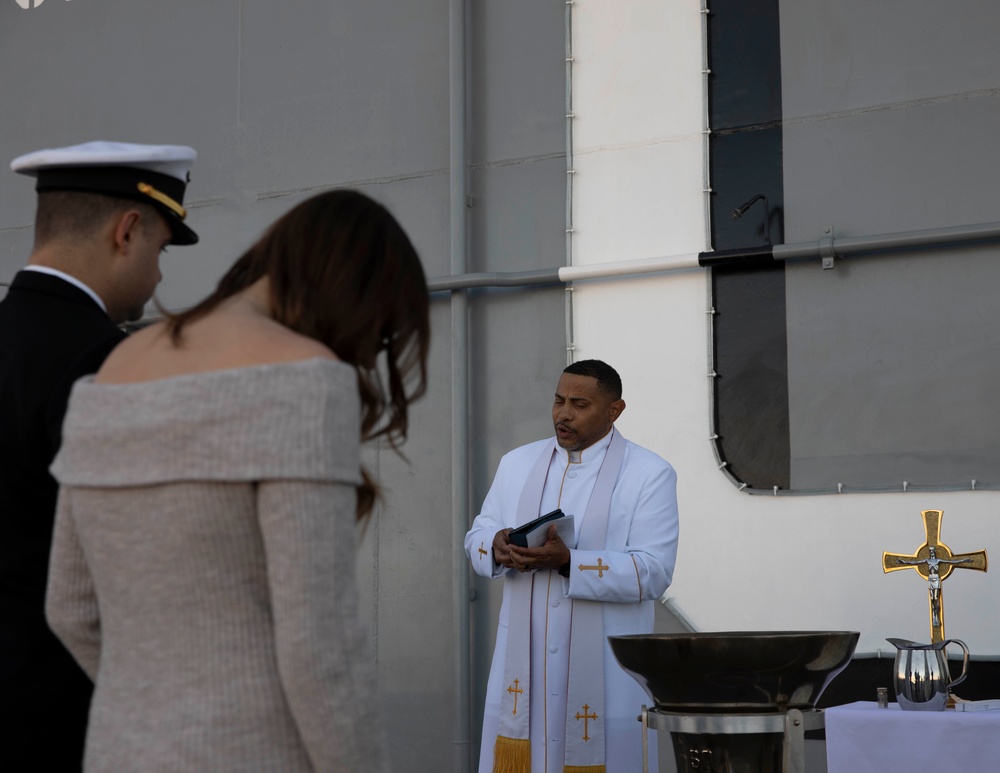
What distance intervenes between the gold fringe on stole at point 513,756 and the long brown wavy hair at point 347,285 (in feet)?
8.87

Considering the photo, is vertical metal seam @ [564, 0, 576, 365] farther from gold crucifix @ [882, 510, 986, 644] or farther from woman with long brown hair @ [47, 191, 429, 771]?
woman with long brown hair @ [47, 191, 429, 771]

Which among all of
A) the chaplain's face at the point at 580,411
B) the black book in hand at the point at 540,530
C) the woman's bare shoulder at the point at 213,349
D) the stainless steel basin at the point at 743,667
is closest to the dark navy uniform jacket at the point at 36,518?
the woman's bare shoulder at the point at 213,349

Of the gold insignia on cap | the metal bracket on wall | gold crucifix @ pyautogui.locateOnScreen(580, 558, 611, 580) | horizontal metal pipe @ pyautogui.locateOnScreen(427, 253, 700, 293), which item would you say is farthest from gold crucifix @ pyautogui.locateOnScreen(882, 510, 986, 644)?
the gold insignia on cap

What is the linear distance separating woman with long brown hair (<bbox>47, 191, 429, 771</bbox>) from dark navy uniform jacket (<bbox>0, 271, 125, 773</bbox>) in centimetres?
33

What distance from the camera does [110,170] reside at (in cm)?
186

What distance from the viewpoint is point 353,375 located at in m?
1.40

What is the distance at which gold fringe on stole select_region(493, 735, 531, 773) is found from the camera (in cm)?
400

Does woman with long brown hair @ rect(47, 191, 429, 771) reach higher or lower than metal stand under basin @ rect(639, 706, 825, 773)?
higher

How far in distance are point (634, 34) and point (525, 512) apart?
2424mm

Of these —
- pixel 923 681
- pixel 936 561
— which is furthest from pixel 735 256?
pixel 923 681

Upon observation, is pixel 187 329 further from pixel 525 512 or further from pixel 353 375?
pixel 525 512

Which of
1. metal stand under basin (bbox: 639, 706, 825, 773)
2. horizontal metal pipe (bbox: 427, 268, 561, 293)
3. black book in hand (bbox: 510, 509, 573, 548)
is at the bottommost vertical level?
metal stand under basin (bbox: 639, 706, 825, 773)

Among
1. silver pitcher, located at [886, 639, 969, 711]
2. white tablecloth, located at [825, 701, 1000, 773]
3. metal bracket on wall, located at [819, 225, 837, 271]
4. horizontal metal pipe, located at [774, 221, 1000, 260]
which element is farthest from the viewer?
metal bracket on wall, located at [819, 225, 837, 271]

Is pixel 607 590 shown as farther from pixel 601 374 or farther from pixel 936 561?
pixel 936 561
